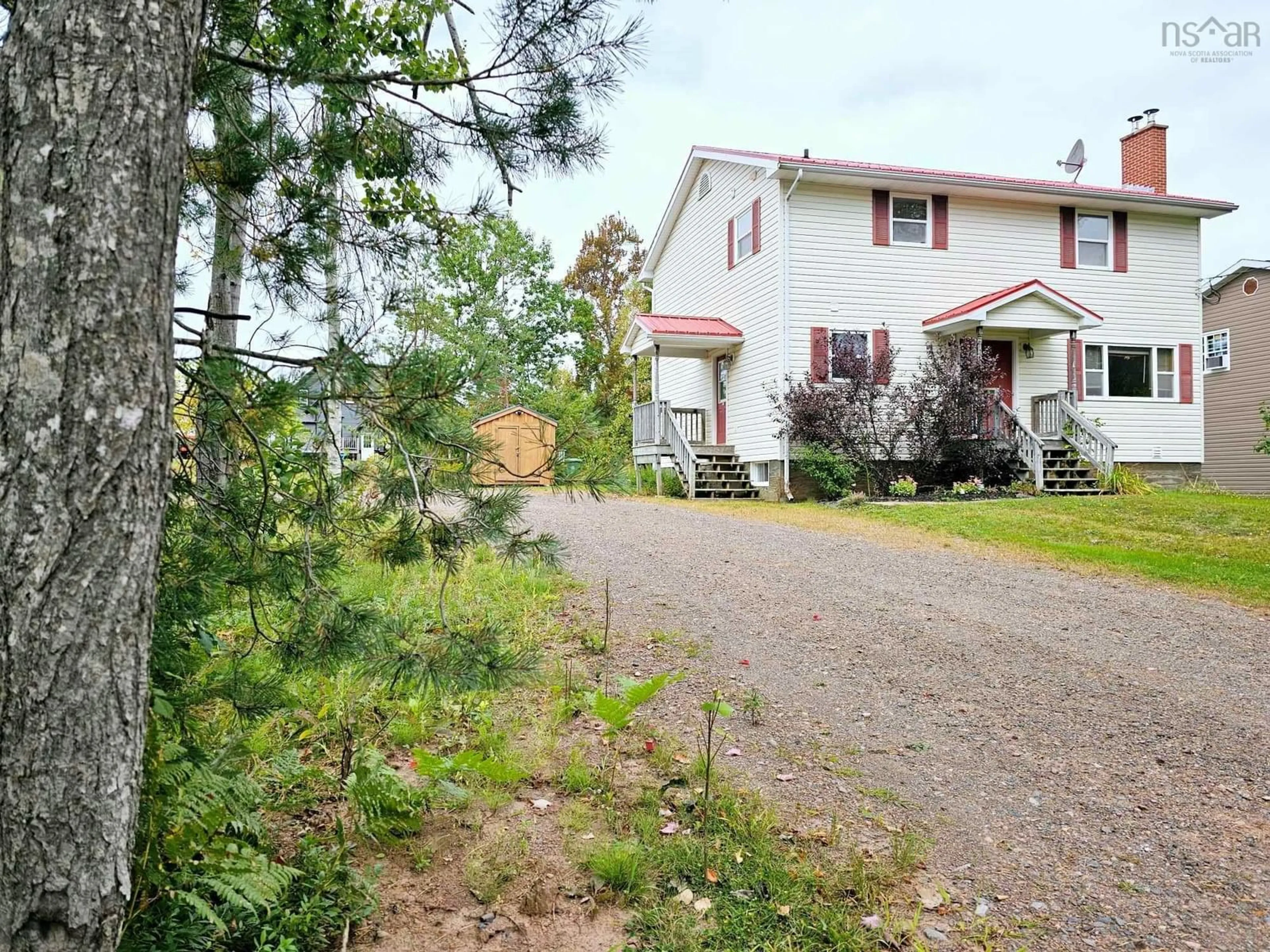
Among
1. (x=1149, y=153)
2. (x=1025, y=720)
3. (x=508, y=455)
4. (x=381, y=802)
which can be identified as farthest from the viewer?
(x=1149, y=153)

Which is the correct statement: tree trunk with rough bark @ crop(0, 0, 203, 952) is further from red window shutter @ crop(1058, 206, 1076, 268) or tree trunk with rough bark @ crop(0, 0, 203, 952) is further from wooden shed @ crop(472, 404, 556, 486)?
red window shutter @ crop(1058, 206, 1076, 268)

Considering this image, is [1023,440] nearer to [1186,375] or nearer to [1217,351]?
[1186,375]

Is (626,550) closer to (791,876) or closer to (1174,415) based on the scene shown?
(791,876)

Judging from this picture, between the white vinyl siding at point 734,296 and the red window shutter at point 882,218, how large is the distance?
1.89 meters

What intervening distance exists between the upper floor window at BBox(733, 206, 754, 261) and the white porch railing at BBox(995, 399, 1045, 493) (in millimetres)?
5375

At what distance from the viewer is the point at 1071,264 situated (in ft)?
48.4

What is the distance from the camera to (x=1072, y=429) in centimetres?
1347

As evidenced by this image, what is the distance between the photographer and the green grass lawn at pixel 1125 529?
6594 mm

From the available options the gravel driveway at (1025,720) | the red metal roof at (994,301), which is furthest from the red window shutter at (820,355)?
the gravel driveway at (1025,720)

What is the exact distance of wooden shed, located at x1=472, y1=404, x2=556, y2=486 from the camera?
2021 millimetres

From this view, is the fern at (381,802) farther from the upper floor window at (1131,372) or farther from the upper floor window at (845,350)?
the upper floor window at (1131,372)

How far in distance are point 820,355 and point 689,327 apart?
2904 mm

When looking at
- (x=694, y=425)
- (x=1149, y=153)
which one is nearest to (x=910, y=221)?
(x=694, y=425)

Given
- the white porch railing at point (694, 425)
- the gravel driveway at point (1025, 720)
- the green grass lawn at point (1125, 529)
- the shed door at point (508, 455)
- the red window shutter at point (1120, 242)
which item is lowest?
the gravel driveway at point (1025, 720)
